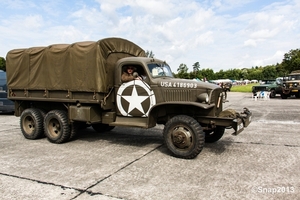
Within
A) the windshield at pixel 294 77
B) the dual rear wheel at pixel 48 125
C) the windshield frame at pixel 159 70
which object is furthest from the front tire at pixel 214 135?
the windshield at pixel 294 77

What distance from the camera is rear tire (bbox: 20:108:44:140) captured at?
765cm

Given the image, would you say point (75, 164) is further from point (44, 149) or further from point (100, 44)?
point (100, 44)

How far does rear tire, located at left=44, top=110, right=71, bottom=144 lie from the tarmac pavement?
19cm

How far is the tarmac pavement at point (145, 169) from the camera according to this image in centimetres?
402

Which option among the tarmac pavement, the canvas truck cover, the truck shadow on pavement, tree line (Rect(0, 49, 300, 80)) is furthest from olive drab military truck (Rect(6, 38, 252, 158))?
tree line (Rect(0, 49, 300, 80))

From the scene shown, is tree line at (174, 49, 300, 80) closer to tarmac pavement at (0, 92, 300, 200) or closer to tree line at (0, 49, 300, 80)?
tree line at (0, 49, 300, 80)

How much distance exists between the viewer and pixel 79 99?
22.6 ft

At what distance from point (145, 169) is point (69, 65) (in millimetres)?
3500

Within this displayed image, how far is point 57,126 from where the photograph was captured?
7.45m

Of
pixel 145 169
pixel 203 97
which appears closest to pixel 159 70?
pixel 203 97

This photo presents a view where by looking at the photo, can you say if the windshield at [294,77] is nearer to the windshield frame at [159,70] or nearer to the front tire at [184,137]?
the windshield frame at [159,70]

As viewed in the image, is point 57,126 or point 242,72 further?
point 242,72

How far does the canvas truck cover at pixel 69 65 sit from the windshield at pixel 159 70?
1.05m

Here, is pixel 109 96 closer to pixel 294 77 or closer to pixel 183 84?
pixel 183 84
